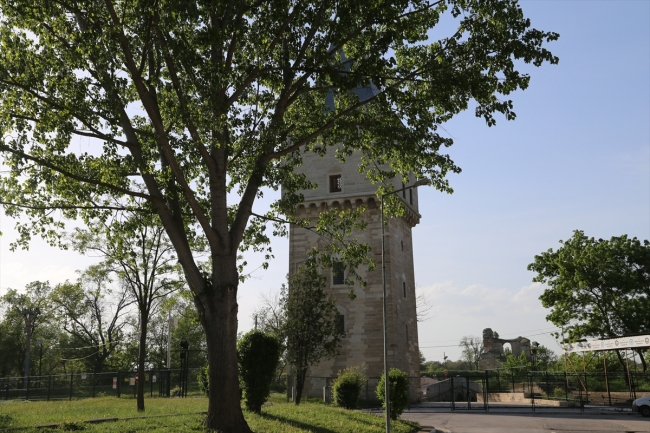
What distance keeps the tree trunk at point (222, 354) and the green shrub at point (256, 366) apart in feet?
17.3

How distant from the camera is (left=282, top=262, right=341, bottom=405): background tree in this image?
31.7 m

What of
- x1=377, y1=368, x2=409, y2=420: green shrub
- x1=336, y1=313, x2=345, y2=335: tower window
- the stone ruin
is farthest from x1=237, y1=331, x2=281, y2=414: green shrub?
the stone ruin

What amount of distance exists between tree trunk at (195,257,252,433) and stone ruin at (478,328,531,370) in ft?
234

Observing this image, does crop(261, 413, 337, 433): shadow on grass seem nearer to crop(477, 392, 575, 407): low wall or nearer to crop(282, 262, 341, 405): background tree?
crop(282, 262, 341, 405): background tree

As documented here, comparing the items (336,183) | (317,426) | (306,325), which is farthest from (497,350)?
(317,426)

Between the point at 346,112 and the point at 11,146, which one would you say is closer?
the point at 11,146

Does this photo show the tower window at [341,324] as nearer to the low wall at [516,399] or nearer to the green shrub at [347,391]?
the green shrub at [347,391]

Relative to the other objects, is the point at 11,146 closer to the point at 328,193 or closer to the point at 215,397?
the point at 215,397

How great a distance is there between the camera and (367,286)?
38031 mm

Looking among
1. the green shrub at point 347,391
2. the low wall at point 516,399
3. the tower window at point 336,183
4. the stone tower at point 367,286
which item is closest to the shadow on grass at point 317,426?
the green shrub at point 347,391

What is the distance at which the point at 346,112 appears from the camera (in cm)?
1588

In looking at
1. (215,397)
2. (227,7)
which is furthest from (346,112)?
(215,397)

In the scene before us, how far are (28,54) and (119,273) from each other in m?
13.6

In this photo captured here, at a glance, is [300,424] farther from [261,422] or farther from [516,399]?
[516,399]
